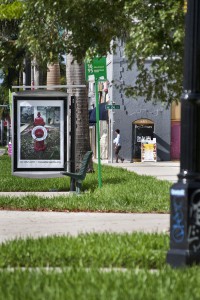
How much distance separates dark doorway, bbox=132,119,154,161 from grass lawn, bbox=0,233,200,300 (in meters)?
39.7

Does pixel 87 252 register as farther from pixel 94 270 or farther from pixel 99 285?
pixel 99 285

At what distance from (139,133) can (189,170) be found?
139 feet

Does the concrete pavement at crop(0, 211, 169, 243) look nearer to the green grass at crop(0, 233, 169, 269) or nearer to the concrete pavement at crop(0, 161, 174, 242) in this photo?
the concrete pavement at crop(0, 161, 174, 242)

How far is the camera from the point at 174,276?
731cm

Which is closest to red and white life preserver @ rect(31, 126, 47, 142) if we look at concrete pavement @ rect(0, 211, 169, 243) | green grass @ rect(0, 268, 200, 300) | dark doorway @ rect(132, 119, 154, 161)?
concrete pavement @ rect(0, 211, 169, 243)

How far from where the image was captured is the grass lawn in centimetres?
640

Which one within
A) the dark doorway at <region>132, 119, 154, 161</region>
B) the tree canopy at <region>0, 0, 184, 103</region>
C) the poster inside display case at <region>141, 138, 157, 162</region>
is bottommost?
the poster inside display case at <region>141, 138, 157, 162</region>

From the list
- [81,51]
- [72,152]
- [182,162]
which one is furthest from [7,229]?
[72,152]

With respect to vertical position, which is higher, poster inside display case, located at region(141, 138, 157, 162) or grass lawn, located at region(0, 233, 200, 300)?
grass lawn, located at region(0, 233, 200, 300)

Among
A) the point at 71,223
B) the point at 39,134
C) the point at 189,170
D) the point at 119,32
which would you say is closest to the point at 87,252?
the point at 189,170

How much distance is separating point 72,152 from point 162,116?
31250 mm

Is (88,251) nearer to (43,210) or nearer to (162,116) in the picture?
(43,210)

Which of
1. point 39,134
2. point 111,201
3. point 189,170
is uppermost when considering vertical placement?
point 189,170

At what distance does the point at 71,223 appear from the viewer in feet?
40.9
